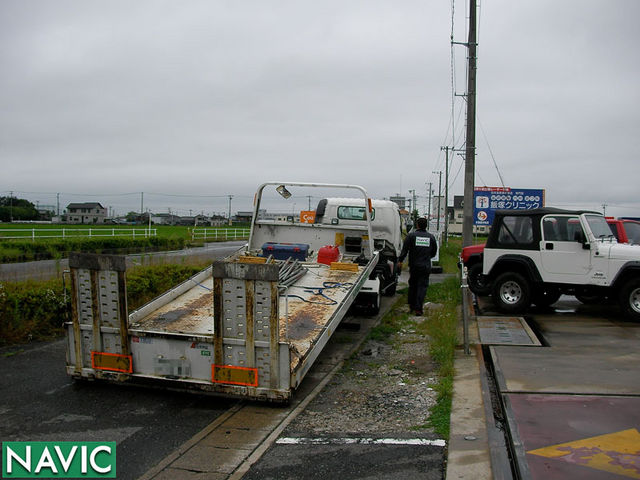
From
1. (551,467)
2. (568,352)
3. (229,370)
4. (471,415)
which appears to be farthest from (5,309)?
(568,352)

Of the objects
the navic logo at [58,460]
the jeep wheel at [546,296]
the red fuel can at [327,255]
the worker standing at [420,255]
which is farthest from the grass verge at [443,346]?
the navic logo at [58,460]

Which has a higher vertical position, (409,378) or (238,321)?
(238,321)

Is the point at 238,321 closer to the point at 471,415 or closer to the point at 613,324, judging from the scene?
the point at 471,415

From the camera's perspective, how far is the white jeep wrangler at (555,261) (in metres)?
9.85

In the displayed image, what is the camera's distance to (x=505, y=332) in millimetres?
9328

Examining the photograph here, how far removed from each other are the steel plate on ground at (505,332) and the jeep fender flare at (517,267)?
864 mm

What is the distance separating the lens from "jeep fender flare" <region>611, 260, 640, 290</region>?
9.66 m

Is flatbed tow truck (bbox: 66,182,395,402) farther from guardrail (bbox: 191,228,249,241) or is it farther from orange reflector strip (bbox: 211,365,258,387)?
guardrail (bbox: 191,228,249,241)

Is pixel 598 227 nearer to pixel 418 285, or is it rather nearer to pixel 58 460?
pixel 418 285

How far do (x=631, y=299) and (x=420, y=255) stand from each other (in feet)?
12.2

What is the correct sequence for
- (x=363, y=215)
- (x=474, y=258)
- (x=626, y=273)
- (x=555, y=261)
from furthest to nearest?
1. (x=363, y=215)
2. (x=474, y=258)
3. (x=555, y=261)
4. (x=626, y=273)

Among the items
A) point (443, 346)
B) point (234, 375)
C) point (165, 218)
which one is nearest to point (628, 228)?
point (443, 346)

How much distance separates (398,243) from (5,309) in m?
10.1

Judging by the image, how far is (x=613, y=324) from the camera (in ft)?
32.2
